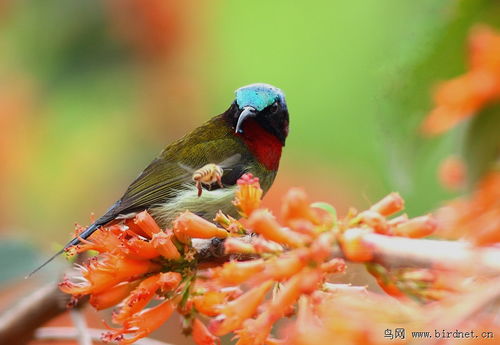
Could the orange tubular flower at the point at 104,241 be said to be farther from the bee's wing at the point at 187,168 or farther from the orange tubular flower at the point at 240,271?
the bee's wing at the point at 187,168

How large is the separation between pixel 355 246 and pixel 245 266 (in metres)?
0.21

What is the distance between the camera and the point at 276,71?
27.5 ft

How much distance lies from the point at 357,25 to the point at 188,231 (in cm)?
628

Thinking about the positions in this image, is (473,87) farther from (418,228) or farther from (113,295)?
(113,295)

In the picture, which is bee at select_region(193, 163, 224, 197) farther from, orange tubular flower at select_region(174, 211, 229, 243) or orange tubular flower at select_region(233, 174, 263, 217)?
orange tubular flower at select_region(233, 174, 263, 217)

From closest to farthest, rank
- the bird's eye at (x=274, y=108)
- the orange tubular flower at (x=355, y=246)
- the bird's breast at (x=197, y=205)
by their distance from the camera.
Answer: the orange tubular flower at (x=355, y=246) < the bird's breast at (x=197, y=205) < the bird's eye at (x=274, y=108)

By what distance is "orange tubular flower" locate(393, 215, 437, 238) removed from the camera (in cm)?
146

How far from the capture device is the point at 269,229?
149 centimetres

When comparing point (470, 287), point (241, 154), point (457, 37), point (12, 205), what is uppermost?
point (12, 205)

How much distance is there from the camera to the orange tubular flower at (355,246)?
4.38ft

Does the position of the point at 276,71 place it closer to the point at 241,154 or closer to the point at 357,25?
the point at 357,25

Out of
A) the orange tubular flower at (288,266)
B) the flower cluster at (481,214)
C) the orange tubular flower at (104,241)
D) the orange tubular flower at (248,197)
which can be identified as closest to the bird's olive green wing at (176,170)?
the orange tubular flower at (104,241)

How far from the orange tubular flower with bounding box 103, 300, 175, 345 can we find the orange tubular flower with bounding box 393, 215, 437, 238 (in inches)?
22.8

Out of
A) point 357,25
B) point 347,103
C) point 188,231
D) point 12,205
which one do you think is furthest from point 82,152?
point 188,231
